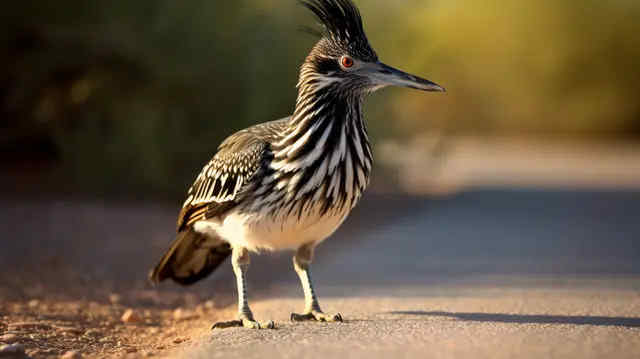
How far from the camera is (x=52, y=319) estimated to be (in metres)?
7.96

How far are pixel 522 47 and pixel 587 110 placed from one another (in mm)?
3877

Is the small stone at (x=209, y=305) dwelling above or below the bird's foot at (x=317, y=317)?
above

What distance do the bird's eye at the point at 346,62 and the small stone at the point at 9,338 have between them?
10.2ft

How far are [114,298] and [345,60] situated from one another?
3.77 meters

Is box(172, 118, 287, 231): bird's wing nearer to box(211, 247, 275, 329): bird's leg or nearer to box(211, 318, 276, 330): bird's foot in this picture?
box(211, 247, 275, 329): bird's leg

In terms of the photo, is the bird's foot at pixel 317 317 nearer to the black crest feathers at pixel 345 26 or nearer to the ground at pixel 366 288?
the ground at pixel 366 288

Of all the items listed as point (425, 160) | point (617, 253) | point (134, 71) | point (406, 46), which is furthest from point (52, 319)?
point (425, 160)

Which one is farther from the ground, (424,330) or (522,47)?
(522,47)

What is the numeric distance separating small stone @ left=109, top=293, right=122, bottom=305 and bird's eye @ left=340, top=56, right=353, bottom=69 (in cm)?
362

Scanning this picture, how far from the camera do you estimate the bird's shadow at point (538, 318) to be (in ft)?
22.9

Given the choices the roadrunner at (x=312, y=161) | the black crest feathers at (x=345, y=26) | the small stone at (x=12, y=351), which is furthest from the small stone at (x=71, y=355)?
the black crest feathers at (x=345, y=26)

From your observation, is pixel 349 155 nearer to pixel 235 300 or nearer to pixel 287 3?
pixel 235 300

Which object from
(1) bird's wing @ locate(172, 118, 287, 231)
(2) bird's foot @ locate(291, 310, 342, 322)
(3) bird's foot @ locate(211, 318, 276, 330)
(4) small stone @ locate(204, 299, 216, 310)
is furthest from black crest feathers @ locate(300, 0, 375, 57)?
(4) small stone @ locate(204, 299, 216, 310)

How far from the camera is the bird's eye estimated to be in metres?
6.85
